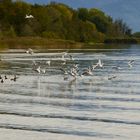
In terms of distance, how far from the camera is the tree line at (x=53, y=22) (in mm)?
136250

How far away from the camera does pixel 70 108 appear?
2686 centimetres

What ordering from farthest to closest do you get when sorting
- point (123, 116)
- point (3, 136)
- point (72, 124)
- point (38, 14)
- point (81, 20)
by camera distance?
1. point (81, 20)
2. point (38, 14)
3. point (123, 116)
4. point (72, 124)
5. point (3, 136)

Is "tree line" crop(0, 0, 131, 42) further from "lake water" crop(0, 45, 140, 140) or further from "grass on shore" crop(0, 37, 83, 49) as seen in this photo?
"lake water" crop(0, 45, 140, 140)

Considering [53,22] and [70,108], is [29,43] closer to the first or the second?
[53,22]

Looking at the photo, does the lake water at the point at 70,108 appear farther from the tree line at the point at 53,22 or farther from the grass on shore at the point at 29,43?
the tree line at the point at 53,22

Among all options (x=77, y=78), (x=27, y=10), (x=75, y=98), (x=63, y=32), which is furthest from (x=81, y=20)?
(x=75, y=98)

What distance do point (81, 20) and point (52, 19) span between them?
18807mm

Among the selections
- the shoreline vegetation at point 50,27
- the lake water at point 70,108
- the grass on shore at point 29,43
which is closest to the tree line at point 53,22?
the shoreline vegetation at point 50,27

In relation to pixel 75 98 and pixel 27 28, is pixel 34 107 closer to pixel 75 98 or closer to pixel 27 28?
pixel 75 98

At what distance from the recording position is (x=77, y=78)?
136 ft

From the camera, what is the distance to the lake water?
69.7 feet

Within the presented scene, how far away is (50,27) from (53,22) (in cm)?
489

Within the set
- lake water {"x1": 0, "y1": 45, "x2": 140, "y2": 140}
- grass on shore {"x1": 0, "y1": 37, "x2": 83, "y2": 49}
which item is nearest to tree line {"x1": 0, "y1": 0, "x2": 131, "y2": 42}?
grass on shore {"x1": 0, "y1": 37, "x2": 83, "y2": 49}

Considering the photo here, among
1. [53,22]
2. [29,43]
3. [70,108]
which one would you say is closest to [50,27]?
[53,22]
